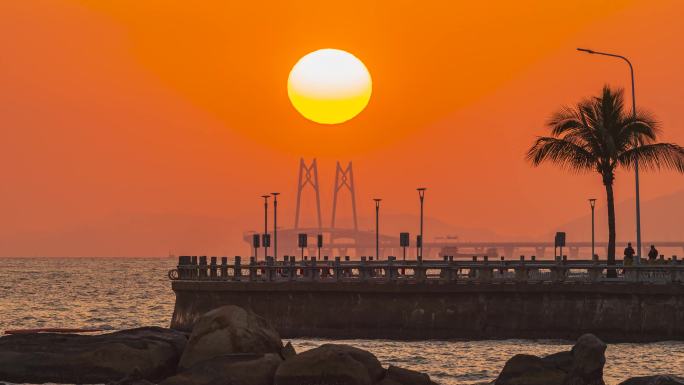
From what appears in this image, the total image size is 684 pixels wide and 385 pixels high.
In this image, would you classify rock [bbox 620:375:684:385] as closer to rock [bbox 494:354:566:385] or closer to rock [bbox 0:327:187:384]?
rock [bbox 494:354:566:385]

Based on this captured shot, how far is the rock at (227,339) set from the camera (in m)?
37.9

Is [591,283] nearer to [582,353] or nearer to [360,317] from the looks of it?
[360,317]

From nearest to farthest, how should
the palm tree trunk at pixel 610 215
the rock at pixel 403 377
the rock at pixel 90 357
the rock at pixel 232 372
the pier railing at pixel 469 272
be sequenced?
the rock at pixel 232 372 < the rock at pixel 403 377 < the rock at pixel 90 357 < the pier railing at pixel 469 272 < the palm tree trunk at pixel 610 215

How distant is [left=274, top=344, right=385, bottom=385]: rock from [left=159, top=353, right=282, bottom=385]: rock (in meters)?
0.68

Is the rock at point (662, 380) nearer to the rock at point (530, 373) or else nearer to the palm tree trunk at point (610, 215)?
the rock at point (530, 373)

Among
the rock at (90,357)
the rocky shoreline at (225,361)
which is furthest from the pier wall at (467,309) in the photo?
the rock at (90,357)

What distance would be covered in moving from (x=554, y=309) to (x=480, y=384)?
10.9 metres

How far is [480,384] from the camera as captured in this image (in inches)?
1650

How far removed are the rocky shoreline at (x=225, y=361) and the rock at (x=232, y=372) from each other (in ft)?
0.08

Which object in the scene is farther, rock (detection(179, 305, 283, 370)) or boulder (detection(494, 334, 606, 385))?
rock (detection(179, 305, 283, 370))

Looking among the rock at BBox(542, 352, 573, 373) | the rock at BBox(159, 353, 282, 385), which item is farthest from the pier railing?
the rock at BBox(159, 353, 282, 385)

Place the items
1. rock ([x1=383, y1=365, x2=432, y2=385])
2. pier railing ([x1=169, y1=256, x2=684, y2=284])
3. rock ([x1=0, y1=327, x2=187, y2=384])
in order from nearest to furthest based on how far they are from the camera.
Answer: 1. rock ([x1=383, y1=365, x2=432, y2=385])
2. rock ([x1=0, y1=327, x2=187, y2=384])
3. pier railing ([x1=169, y1=256, x2=684, y2=284])

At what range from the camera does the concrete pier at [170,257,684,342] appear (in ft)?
167

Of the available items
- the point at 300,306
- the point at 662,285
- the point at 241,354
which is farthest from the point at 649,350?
the point at 241,354
